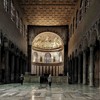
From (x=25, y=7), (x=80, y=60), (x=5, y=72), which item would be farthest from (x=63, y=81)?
(x=25, y=7)

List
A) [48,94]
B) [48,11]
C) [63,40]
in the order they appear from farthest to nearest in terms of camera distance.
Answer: [63,40] → [48,11] → [48,94]

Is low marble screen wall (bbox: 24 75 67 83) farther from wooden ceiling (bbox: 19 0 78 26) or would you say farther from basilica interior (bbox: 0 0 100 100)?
Answer: wooden ceiling (bbox: 19 0 78 26)

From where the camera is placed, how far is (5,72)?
96.9ft

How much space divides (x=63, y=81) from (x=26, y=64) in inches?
581

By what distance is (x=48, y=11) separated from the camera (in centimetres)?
4181

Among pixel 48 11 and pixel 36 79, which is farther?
pixel 48 11

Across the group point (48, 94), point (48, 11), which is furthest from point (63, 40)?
point (48, 94)

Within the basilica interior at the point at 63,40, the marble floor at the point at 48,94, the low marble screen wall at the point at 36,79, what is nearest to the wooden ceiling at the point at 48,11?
the basilica interior at the point at 63,40

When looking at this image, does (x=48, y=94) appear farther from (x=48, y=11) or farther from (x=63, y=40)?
(x=63, y=40)

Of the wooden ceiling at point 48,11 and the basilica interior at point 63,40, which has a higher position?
the wooden ceiling at point 48,11

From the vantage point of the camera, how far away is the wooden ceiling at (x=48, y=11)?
1508 inches

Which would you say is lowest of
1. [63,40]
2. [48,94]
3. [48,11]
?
[48,94]

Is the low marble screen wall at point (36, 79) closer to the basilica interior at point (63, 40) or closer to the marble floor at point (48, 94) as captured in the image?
the basilica interior at point (63, 40)

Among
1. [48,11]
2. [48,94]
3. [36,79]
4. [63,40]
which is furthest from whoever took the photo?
[63,40]
